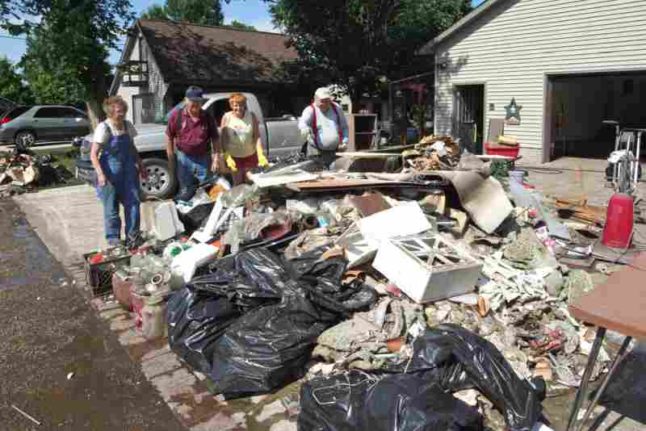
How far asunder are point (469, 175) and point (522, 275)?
127 centimetres

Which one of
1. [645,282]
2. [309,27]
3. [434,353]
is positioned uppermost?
[309,27]

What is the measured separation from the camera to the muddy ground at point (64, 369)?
3.18 m

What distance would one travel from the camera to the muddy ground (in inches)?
125

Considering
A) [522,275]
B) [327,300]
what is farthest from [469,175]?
[327,300]

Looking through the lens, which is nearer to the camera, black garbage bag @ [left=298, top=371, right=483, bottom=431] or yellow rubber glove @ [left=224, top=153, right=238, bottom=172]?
black garbage bag @ [left=298, top=371, right=483, bottom=431]

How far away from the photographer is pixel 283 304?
3.61 meters

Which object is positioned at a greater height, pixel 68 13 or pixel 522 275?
pixel 68 13

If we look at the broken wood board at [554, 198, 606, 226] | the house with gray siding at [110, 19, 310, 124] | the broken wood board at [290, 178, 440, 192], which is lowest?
the broken wood board at [554, 198, 606, 226]

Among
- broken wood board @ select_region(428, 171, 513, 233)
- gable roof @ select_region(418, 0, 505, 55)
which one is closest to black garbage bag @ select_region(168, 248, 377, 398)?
broken wood board @ select_region(428, 171, 513, 233)

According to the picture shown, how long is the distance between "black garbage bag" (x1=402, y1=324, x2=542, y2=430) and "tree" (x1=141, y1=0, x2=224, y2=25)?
5931 cm

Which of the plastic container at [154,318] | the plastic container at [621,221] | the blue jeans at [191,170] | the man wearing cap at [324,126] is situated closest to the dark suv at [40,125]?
the blue jeans at [191,170]

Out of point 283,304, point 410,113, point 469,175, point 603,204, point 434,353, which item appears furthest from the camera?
point 410,113

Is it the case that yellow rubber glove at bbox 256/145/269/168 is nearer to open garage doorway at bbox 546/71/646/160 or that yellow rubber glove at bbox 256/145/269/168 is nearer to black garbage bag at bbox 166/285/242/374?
black garbage bag at bbox 166/285/242/374

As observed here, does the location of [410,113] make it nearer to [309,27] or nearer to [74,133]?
[309,27]
